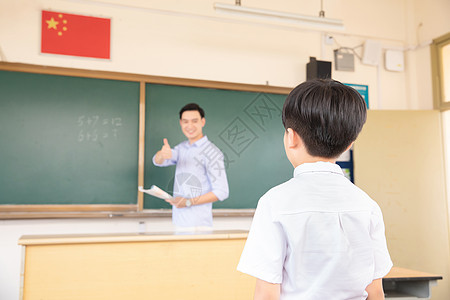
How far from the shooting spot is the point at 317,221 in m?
0.75

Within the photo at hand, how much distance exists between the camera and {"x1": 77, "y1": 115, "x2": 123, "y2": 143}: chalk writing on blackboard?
11.3 ft

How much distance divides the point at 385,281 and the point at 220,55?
8.69 feet

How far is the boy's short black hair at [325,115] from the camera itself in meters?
0.77

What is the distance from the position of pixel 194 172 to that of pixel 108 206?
79 centimetres

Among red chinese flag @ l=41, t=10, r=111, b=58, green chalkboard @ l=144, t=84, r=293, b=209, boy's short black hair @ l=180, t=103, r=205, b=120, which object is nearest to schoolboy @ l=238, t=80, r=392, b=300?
green chalkboard @ l=144, t=84, r=293, b=209

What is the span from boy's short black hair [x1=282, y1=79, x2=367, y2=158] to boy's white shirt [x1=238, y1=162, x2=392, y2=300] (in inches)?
3.0

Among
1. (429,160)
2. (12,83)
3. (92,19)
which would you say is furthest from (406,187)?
(12,83)

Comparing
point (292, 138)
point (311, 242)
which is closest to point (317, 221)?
point (311, 242)

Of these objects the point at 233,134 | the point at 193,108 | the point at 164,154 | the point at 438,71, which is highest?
the point at 438,71

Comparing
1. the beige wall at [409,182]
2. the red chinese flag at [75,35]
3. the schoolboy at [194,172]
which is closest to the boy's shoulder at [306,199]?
the schoolboy at [194,172]

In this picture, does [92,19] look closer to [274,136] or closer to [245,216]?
[274,136]

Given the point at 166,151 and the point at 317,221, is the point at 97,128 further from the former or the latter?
the point at 317,221

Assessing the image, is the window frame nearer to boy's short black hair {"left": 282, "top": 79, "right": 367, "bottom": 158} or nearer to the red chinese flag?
the red chinese flag

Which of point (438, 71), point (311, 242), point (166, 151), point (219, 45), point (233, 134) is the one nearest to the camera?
point (311, 242)
